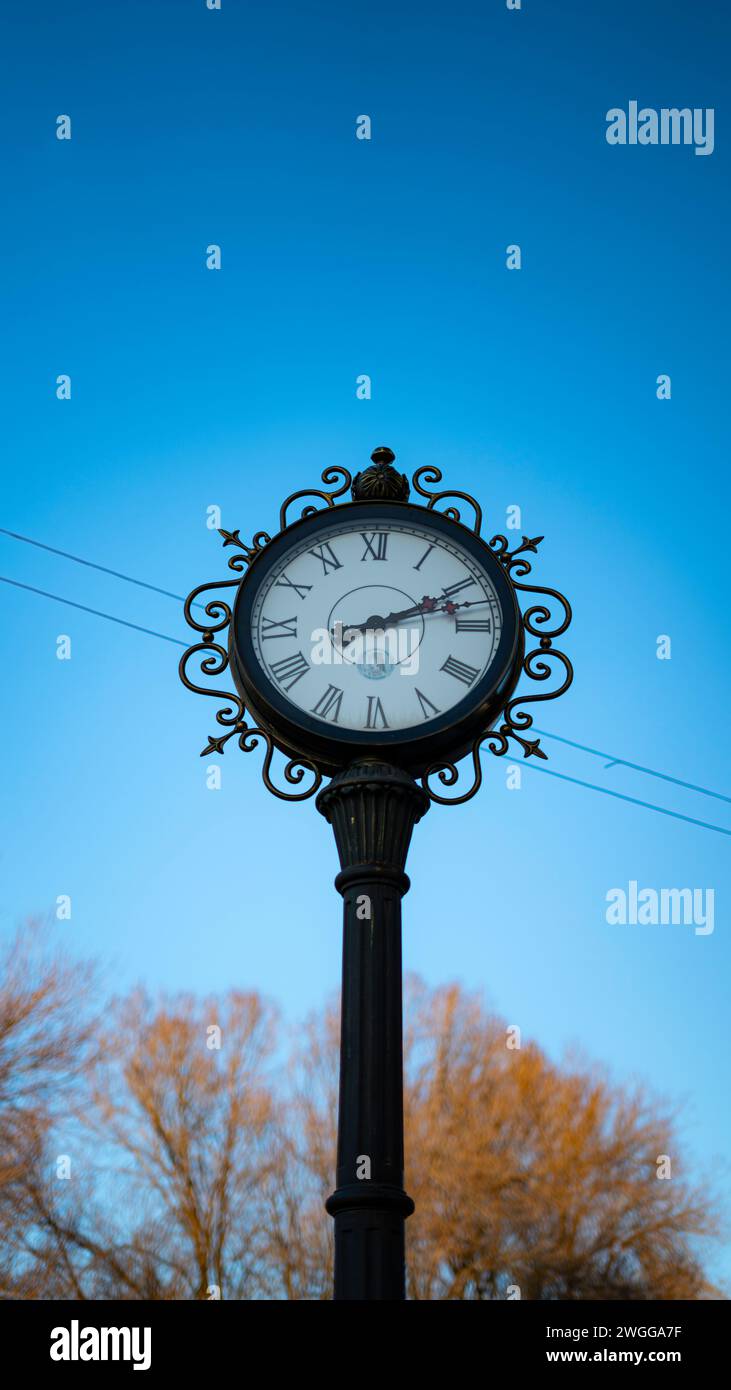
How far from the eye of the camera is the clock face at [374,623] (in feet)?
15.3

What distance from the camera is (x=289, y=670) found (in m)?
4.73

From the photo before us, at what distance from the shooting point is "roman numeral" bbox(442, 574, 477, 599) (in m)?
4.86

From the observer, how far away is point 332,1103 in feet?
37.6

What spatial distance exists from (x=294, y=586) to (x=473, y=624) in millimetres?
622

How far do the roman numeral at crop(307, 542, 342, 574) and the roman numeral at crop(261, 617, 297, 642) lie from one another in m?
0.24

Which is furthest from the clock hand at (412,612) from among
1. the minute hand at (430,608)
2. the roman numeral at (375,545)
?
the roman numeral at (375,545)

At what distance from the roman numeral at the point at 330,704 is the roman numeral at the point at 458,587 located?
511 millimetres

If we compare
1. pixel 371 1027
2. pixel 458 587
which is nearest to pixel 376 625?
pixel 458 587
